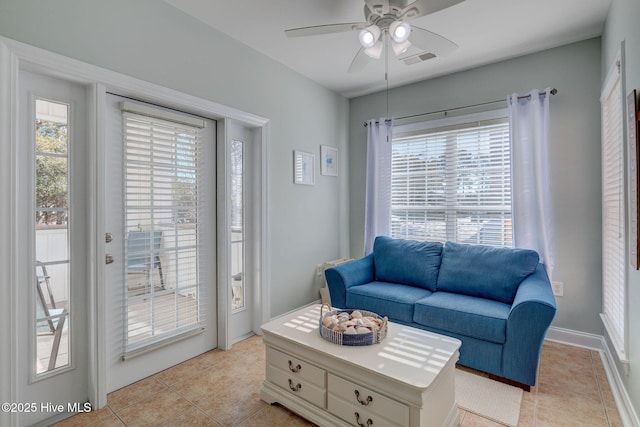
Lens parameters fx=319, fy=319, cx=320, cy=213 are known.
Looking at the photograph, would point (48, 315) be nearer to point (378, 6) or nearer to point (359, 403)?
point (359, 403)

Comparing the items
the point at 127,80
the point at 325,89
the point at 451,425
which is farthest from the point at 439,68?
the point at 451,425

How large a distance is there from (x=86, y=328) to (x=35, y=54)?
1.58 metres

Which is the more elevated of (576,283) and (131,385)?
(576,283)

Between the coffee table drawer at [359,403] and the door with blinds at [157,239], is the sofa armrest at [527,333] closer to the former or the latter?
the coffee table drawer at [359,403]

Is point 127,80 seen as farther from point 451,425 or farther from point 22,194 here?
point 451,425

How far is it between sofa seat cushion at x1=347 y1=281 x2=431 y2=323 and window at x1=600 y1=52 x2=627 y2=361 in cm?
125

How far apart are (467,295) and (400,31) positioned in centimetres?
214

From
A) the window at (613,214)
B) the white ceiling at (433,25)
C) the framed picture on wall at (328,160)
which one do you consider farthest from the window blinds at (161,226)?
the window at (613,214)

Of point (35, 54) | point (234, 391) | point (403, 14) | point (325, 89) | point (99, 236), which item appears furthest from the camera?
point (325, 89)

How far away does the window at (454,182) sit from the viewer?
3.15m

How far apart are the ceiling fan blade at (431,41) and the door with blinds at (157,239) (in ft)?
5.70

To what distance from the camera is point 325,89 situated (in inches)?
151

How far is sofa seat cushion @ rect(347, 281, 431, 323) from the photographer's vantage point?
2.65m

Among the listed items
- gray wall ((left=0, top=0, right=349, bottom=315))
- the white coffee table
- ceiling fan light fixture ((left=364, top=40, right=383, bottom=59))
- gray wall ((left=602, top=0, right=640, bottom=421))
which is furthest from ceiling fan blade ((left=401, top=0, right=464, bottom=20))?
the white coffee table
